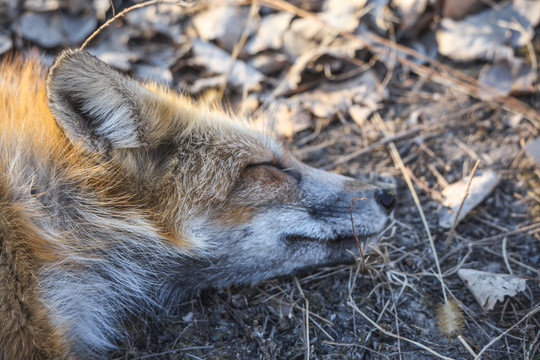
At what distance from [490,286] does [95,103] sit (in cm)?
232

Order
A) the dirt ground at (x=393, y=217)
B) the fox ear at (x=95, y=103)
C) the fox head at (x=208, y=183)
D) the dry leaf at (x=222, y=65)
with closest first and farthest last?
the fox ear at (x=95, y=103), the fox head at (x=208, y=183), the dirt ground at (x=393, y=217), the dry leaf at (x=222, y=65)

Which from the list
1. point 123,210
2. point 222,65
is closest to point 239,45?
point 222,65

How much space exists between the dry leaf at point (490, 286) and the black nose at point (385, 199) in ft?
1.97

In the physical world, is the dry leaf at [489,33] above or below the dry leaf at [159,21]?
below

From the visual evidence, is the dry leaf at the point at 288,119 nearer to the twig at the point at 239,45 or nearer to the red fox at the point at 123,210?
the twig at the point at 239,45

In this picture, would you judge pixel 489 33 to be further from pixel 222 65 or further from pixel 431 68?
pixel 222 65

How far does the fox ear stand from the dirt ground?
42.2 inches

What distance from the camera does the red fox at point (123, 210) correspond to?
207 cm

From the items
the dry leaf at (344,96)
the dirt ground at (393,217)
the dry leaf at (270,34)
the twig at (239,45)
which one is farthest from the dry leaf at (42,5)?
the dry leaf at (344,96)

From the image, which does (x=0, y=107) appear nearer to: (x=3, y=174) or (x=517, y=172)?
(x=3, y=174)

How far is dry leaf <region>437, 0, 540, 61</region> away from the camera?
408cm

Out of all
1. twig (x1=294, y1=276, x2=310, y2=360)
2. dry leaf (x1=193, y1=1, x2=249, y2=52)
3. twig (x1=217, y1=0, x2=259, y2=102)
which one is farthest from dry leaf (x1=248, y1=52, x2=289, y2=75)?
twig (x1=294, y1=276, x2=310, y2=360)

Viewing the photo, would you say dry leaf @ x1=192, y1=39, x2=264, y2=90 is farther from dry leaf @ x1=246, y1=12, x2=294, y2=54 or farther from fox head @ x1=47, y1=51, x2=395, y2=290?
fox head @ x1=47, y1=51, x2=395, y2=290

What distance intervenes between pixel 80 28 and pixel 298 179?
321 cm
